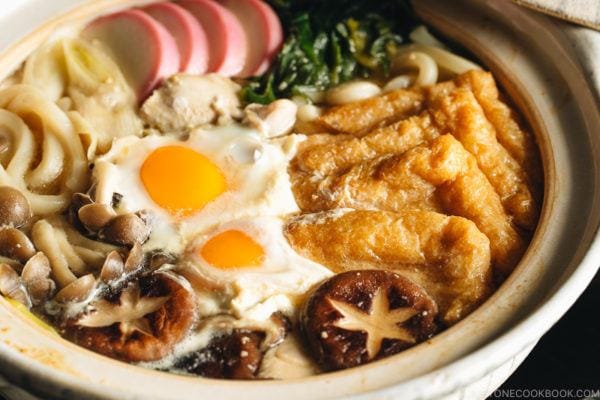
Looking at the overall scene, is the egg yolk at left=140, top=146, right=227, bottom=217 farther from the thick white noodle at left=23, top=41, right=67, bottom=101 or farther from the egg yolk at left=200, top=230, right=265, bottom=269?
the thick white noodle at left=23, top=41, right=67, bottom=101

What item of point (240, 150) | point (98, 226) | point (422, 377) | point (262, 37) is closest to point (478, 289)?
point (422, 377)

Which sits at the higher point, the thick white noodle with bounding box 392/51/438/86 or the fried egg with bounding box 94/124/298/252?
the thick white noodle with bounding box 392/51/438/86

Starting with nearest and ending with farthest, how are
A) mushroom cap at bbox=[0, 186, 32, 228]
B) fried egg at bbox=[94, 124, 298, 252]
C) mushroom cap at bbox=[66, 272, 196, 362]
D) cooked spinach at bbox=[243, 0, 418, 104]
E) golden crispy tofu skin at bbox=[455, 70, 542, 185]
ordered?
mushroom cap at bbox=[66, 272, 196, 362]
mushroom cap at bbox=[0, 186, 32, 228]
fried egg at bbox=[94, 124, 298, 252]
golden crispy tofu skin at bbox=[455, 70, 542, 185]
cooked spinach at bbox=[243, 0, 418, 104]

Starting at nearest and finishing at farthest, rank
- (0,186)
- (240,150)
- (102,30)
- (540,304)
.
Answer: (540,304)
(0,186)
(240,150)
(102,30)

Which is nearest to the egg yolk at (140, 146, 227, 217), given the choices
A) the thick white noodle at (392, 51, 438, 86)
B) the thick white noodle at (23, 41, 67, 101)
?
the thick white noodle at (23, 41, 67, 101)

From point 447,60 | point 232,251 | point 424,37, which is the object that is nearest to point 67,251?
point 232,251

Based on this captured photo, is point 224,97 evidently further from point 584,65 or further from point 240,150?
point 584,65
